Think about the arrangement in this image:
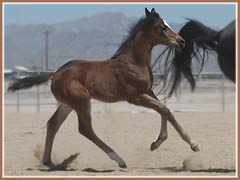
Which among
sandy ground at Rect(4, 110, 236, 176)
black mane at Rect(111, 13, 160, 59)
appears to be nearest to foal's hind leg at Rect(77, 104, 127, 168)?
sandy ground at Rect(4, 110, 236, 176)

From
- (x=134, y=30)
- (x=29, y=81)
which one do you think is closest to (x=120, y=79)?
(x=134, y=30)

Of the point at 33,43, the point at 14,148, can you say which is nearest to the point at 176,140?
the point at 14,148

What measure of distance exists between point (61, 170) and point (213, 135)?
16.5ft

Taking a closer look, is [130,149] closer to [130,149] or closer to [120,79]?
[130,149]

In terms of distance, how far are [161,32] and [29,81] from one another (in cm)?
227

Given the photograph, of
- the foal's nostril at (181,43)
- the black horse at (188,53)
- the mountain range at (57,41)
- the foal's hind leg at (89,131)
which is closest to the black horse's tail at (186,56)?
the black horse at (188,53)

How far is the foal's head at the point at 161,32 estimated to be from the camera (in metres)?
8.48

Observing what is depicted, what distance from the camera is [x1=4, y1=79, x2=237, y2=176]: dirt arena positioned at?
324 inches

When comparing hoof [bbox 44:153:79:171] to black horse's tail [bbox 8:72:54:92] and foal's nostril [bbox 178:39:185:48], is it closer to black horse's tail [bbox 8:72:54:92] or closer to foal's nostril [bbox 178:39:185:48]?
black horse's tail [bbox 8:72:54:92]

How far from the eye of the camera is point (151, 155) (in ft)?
32.1

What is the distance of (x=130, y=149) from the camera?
10586 mm

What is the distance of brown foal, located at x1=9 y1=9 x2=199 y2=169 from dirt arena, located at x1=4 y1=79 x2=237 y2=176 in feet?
1.27

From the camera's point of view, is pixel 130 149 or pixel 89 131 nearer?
pixel 89 131

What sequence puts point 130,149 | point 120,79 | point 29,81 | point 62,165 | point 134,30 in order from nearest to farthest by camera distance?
1. point 120,79
2. point 62,165
3. point 134,30
4. point 29,81
5. point 130,149
